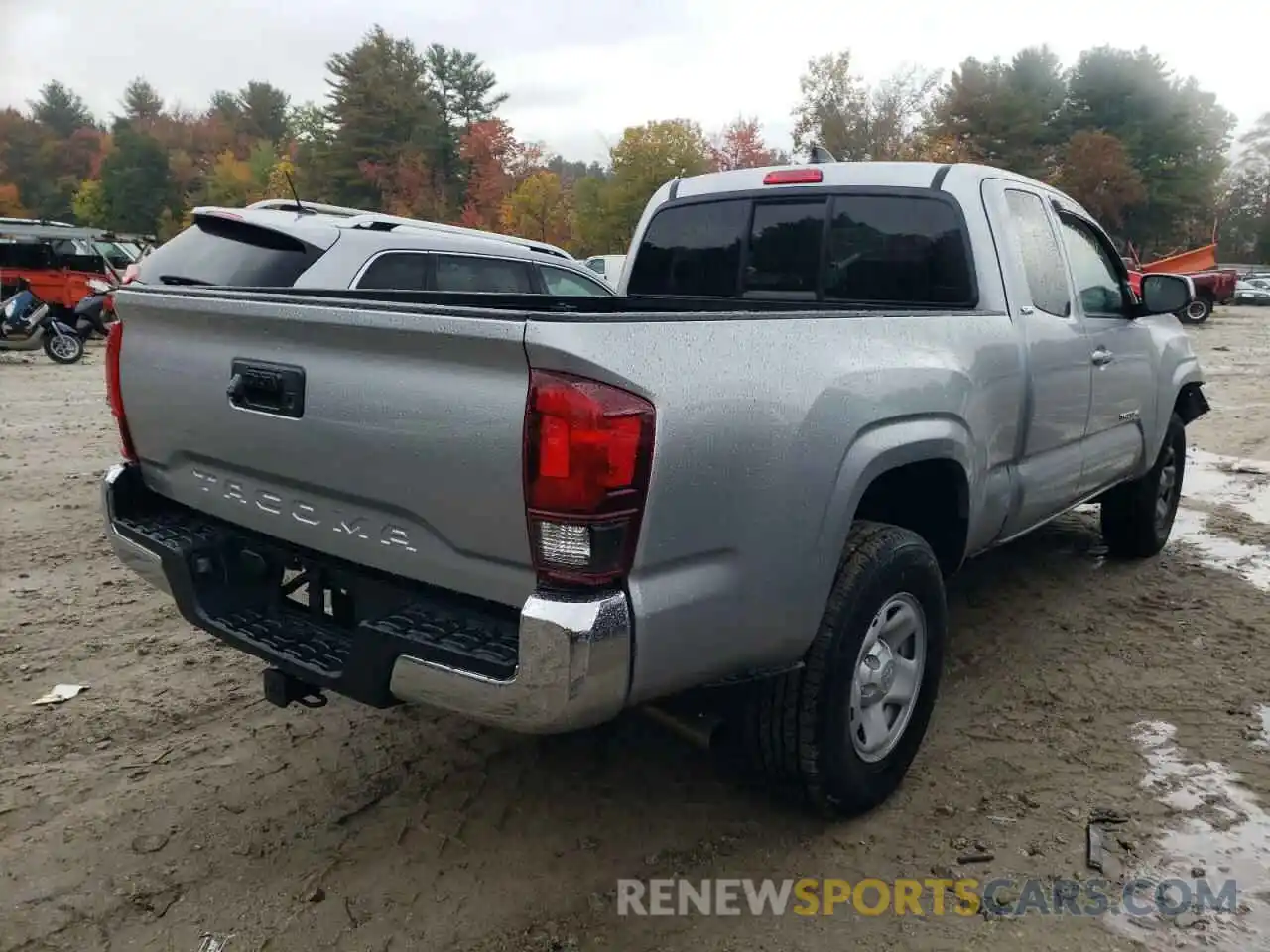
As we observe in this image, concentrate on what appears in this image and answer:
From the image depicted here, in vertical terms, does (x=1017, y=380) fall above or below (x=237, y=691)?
above

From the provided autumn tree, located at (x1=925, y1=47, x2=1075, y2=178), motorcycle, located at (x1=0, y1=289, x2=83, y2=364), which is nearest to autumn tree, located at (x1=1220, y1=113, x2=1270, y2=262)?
autumn tree, located at (x1=925, y1=47, x2=1075, y2=178)

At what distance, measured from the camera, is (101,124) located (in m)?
101

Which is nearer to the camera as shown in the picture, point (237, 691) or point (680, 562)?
point (680, 562)

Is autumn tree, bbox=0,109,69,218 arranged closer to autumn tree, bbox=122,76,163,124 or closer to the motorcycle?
autumn tree, bbox=122,76,163,124

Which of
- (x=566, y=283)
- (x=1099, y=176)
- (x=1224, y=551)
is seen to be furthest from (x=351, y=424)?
(x=1099, y=176)

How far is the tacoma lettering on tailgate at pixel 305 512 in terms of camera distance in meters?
2.36

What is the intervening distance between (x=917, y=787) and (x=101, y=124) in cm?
11851

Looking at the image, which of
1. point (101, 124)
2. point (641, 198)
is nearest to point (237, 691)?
point (641, 198)

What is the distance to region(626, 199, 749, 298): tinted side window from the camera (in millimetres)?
4273

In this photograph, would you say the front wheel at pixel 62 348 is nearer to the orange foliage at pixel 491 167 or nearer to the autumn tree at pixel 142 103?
the orange foliage at pixel 491 167

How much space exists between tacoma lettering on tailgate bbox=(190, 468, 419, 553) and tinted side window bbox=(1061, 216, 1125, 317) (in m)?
3.22

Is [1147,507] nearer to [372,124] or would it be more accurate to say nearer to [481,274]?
[481,274]

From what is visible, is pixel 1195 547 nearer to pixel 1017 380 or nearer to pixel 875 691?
pixel 1017 380

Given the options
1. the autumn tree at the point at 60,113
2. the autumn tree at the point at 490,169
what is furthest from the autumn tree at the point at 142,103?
the autumn tree at the point at 490,169
